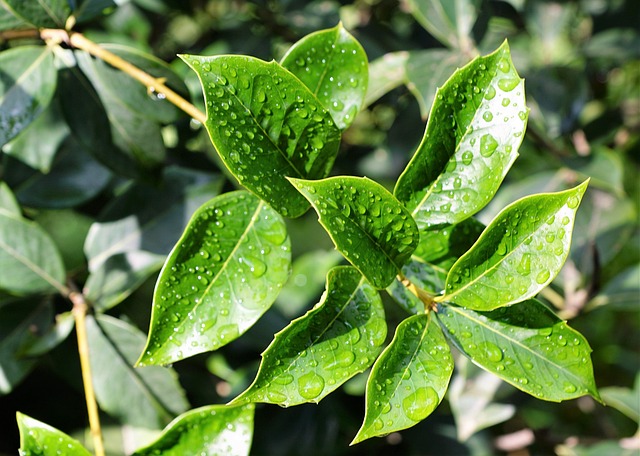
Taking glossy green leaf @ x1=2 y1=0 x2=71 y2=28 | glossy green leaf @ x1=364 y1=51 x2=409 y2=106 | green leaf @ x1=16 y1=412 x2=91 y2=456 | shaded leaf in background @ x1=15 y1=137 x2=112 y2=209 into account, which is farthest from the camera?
glossy green leaf @ x1=364 y1=51 x2=409 y2=106

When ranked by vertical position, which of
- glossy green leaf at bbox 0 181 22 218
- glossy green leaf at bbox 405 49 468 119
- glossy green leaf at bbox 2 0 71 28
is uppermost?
glossy green leaf at bbox 2 0 71 28

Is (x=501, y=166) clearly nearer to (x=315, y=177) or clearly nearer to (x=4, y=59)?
(x=315, y=177)

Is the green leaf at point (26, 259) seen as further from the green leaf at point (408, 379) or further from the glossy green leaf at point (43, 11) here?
the green leaf at point (408, 379)

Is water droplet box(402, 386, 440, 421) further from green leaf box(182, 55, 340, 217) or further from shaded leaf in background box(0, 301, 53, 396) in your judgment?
shaded leaf in background box(0, 301, 53, 396)

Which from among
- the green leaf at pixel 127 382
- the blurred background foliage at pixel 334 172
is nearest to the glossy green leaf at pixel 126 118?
the blurred background foliage at pixel 334 172

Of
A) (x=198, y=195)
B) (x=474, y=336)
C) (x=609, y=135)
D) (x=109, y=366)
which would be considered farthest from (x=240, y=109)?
(x=609, y=135)

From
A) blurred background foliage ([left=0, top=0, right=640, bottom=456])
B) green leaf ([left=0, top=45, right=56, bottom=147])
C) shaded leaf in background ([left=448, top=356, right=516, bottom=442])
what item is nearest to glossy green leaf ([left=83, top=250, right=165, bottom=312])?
blurred background foliage ([left=0, top=0, right=640, bottom=456])
